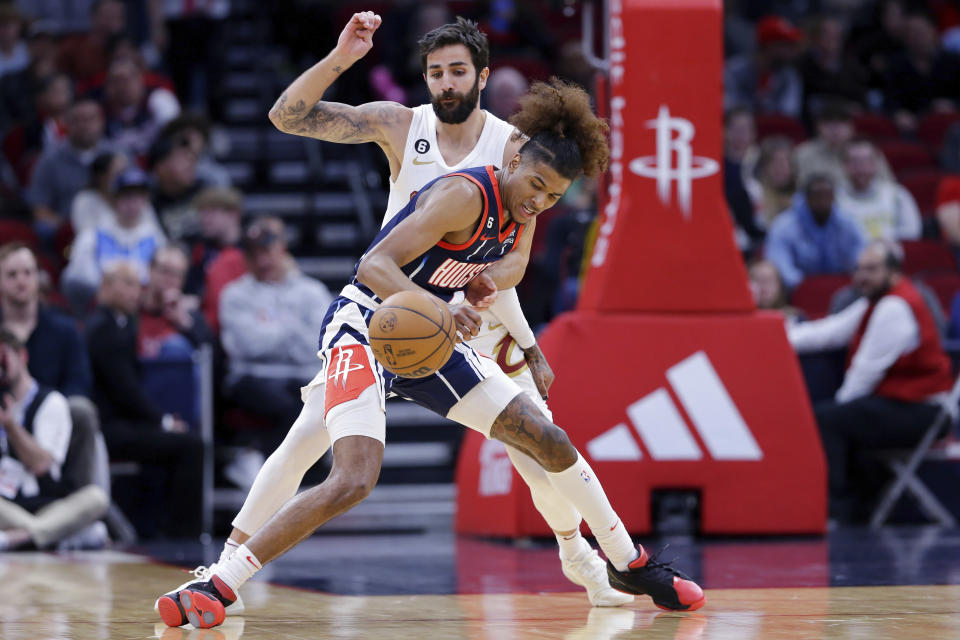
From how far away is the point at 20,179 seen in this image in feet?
38.2

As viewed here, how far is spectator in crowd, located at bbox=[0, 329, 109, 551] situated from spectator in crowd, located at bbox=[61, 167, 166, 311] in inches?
68.6

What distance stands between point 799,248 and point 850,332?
163 centimetres

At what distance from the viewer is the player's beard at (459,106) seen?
17.2 ft

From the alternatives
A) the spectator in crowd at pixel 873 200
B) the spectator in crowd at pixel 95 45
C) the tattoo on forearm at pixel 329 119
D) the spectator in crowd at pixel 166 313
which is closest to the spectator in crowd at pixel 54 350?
the spectator in crowd at pixel 166 313

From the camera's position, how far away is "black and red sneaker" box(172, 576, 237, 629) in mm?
4398

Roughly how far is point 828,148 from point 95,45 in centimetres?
655

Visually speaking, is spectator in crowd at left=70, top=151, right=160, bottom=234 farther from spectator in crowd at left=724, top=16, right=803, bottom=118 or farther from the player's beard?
spectator in crowd at left=724, top=16, right=803, bottom=118

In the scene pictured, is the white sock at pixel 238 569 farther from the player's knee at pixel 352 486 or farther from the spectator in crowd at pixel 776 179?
the spectator in crowd at pixel 776 179

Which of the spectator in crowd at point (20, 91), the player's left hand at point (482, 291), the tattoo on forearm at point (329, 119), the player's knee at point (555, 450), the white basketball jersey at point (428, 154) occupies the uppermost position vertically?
the spectator in crowd at point (20, 91)

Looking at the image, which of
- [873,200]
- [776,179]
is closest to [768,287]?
[776,179]

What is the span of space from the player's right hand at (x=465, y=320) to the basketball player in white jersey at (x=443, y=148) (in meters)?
0.46

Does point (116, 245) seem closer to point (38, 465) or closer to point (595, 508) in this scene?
point (38, 465)

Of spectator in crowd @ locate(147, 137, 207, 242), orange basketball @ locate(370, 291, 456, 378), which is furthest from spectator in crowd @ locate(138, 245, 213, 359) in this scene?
orange basketball @ locate(370, 291, 456, 378)

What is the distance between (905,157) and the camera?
12727 millimetres
